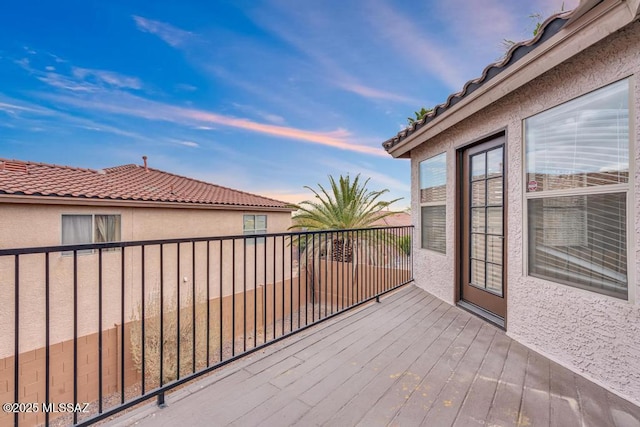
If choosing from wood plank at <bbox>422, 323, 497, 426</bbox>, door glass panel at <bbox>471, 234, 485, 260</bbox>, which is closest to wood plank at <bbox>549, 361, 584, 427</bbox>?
wood plank at <bbox>422, 323, 497, 426</bbox>

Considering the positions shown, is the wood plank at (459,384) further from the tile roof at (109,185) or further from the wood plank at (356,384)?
the tile roof at (109,185)

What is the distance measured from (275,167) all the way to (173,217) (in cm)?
672

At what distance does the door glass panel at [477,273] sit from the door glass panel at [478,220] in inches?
14.5

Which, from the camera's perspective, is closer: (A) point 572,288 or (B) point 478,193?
(A) point 572,288

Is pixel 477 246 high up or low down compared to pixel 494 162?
down

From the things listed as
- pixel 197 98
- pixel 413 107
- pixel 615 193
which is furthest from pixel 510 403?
pixel 197 98

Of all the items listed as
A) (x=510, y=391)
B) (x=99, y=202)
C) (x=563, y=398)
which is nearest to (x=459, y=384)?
(x=510, y=391)

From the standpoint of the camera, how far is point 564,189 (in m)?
2.09

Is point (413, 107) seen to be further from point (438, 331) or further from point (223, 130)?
point (223, 130)

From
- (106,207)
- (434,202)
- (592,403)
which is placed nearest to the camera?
(592,403)

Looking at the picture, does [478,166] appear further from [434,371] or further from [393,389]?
[393,389]

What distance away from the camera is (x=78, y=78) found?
8.95 m

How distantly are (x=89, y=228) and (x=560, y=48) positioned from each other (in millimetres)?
7772

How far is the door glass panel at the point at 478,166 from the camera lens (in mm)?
3102
